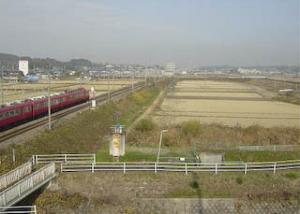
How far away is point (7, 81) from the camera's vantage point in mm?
101625

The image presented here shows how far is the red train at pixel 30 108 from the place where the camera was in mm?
33281

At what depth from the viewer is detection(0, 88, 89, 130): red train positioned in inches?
1310

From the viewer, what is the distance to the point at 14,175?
18.2m

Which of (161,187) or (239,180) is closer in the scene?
(161,187)

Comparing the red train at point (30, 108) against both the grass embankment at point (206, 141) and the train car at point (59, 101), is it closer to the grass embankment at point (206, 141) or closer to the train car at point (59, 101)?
the train car at point (59, 101)

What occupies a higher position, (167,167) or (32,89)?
(32,89)

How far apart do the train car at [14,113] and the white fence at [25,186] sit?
14595mm

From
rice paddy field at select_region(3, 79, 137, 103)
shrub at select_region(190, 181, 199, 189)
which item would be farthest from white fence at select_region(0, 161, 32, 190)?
rice paddy field at select_region(3, 79, 137, 103)

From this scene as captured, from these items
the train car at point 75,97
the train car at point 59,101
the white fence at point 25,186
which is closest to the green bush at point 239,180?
the white fence at point 25,186

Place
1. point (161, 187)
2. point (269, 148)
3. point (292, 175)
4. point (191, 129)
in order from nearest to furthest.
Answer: point (161, 187), point (292, 175), point (269, 148), point (191, 129)

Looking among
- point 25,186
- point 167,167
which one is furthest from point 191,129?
point 25,186

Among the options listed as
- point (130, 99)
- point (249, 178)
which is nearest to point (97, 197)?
point (249, 178)

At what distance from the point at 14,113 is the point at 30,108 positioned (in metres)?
4.18

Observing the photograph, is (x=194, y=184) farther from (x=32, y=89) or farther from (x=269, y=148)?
(x=32, y=89)
